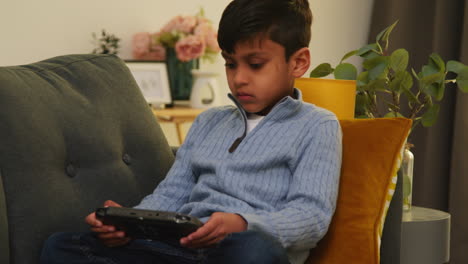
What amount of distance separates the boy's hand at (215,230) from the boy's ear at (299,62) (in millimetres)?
425

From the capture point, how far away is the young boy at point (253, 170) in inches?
44.2

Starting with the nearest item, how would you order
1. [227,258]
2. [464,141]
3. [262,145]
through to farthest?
[227,258]
[262,145]
[464,141]

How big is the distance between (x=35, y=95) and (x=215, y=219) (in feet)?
1.69

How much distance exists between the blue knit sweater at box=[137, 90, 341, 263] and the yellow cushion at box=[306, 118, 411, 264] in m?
0.05

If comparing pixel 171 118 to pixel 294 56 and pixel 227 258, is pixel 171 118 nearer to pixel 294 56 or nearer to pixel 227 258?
pixel 294 56

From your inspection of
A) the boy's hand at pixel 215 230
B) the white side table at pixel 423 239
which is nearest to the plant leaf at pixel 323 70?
the white side table at pixel 423 239

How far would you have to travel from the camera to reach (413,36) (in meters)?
3.24

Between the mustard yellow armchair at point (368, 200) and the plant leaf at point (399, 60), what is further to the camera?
the plant leaf at point (399, 60)

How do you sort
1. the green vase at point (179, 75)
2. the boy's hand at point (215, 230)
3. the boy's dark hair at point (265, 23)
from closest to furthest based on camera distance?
the boy's hand at point (215, 230) < the boy's dark hair at point (265, 23) < the green vase at point (179, 75)

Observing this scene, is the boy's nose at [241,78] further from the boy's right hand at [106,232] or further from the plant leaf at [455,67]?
the plant leaf at [455,67]

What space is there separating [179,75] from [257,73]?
1904mm

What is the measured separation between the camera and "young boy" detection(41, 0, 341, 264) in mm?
1123

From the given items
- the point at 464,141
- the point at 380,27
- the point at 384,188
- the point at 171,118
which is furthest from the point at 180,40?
the point at 384,188

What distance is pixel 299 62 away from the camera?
4.64 ft
